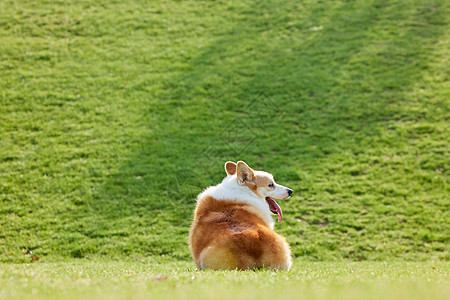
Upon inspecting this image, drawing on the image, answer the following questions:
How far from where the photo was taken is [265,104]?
671 inches

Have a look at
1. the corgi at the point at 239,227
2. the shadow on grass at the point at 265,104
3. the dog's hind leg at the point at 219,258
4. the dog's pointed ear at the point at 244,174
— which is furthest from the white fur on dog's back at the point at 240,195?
the shadow on grass at the point at 265,104

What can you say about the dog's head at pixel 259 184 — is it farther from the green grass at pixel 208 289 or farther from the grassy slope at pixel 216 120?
the grassy slope at pixel 216 120

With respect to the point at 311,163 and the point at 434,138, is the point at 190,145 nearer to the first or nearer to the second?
the point at 311,163

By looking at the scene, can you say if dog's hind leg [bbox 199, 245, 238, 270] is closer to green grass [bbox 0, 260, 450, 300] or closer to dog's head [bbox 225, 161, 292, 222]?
green grass [bbox 0, 260, 450, 300]

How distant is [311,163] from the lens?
45.9 feet

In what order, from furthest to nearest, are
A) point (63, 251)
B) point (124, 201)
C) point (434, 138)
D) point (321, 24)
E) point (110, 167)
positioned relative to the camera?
point (321, 24)
point (434, 138)
point (110, 167)
point (124, 201)
point (63, 251)

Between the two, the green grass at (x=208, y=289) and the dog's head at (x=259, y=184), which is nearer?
the green grass at (x=208, y=289)

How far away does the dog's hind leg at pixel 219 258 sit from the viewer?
15.3ft

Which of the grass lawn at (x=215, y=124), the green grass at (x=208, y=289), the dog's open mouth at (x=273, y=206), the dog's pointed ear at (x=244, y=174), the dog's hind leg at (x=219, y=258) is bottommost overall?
the grass lawn at (x=215, y=124)

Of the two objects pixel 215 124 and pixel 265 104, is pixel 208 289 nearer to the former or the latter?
pixel 215 124

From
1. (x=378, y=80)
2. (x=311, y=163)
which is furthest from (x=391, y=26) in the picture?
(x=311, y=163)

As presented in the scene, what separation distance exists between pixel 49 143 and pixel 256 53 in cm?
1073

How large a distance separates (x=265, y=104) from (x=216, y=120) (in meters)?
2.47

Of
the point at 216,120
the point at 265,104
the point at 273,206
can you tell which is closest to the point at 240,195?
the point at 273,206
